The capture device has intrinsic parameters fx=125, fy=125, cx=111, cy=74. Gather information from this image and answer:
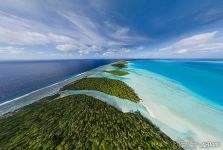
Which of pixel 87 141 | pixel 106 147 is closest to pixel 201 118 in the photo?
pixel 106 147

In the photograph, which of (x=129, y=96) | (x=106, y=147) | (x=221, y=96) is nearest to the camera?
(x=106, y=147)

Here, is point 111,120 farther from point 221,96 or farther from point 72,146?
point 221,96

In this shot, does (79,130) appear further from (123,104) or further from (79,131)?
(123,104)

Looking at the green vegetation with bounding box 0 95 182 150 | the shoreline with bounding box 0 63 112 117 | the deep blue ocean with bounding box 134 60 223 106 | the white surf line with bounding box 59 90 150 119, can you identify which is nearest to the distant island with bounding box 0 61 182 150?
the green vegetation with bounding box 0 95 182 150

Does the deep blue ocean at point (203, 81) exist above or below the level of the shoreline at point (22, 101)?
below

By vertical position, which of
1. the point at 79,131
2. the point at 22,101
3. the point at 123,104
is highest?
the point at 79,131

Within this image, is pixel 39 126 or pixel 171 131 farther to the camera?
pixel 171 131

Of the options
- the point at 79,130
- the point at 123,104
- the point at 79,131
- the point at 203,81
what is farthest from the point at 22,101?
the point at 203,81

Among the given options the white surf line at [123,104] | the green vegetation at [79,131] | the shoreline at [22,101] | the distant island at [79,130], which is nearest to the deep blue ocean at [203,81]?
the white surf line at [123,104]

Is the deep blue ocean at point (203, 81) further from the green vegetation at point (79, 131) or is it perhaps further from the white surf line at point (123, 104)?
the green vegetation at point (79, 131)
